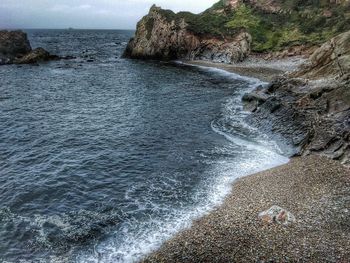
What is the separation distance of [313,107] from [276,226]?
2382 cm

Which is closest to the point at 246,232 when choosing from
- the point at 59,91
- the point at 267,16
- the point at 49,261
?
the point at 49,261

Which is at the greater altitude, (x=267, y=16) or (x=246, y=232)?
(x=267, y=16)

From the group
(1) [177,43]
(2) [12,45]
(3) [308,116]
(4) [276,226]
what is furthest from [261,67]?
(2) [12,45]

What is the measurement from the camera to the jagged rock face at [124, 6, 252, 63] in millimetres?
105375

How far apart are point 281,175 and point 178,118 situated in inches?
925

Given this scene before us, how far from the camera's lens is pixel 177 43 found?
115125 mm

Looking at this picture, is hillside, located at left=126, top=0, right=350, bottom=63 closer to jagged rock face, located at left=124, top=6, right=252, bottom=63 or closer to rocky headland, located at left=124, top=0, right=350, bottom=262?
jagged rock face, located at left=124, top=6, right=252, bottom=63

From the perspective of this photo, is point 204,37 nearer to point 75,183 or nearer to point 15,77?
point 15,77

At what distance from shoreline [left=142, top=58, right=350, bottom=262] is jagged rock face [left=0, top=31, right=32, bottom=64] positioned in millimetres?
106996

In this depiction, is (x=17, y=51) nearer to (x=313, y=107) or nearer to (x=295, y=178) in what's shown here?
(x=313, y=107)

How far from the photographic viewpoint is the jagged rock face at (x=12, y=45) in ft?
392

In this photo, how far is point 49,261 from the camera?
2373 cm

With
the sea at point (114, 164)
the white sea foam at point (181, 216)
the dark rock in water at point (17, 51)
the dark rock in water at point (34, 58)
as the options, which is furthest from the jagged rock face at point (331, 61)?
the dark rock in water at point (17, 51)

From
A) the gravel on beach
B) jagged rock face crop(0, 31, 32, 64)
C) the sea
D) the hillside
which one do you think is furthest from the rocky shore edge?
jagged rock face crop(0, 31, 32, 64)
